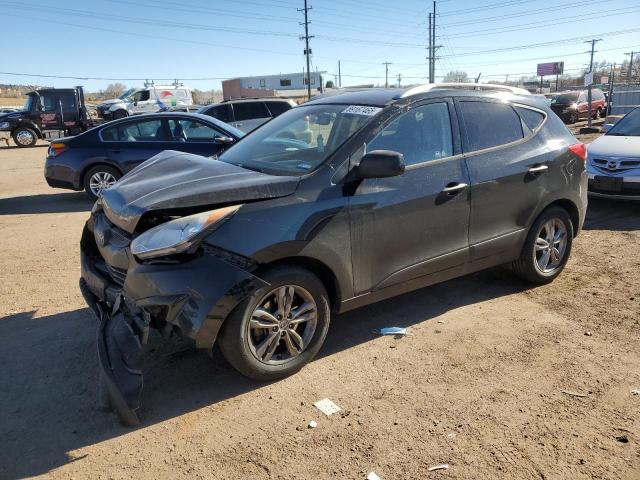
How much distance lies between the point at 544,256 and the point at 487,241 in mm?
931

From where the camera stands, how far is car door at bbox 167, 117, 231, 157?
914 centimetres

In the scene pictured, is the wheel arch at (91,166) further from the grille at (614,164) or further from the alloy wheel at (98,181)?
the grille at (614,164)

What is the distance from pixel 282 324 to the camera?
3322 mm

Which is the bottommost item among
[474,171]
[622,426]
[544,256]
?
[622,426]

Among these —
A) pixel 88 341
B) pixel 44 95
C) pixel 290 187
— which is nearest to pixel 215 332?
pixel 290 187

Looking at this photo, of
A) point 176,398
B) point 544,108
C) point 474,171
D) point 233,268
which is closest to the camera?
point 233,268

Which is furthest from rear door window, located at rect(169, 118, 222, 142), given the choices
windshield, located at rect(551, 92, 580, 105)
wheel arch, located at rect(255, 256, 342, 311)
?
windshield, located at rect(551, 92, 580, 105)

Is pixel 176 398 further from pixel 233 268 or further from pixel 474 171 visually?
pixel 474 171

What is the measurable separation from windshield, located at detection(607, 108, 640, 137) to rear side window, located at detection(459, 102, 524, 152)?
214 inches

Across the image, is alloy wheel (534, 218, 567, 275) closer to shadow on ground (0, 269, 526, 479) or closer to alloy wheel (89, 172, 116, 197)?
shadow on ground (0, 269, 526, 479)

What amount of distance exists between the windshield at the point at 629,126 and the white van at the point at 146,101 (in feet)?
85.3

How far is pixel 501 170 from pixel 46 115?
22.9 metres

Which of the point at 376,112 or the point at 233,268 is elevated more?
the point at 376,112

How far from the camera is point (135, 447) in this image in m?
2.80
